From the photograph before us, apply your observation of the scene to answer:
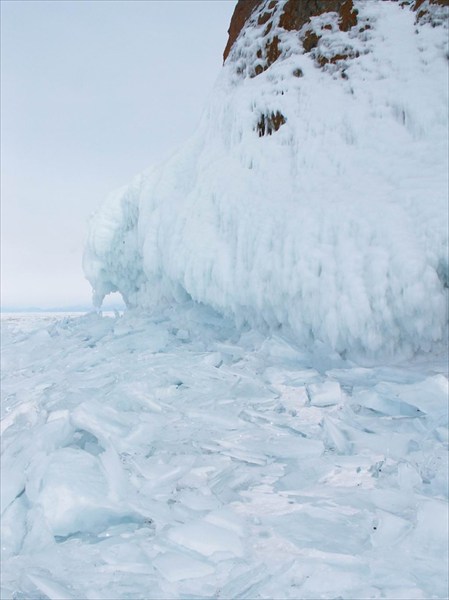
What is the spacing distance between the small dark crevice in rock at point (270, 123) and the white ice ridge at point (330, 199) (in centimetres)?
7

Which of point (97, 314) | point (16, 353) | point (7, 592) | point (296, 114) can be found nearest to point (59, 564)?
point (7, 592)

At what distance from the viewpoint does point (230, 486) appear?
195 cm

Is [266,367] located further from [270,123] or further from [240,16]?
[240,16]

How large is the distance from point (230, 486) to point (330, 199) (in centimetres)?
316

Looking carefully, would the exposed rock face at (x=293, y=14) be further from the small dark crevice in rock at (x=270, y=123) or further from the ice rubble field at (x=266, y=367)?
the small dark crevice in rock at (x=270, y=123)

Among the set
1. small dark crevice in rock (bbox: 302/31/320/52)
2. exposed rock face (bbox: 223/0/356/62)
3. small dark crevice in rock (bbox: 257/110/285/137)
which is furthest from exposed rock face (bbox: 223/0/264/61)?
small dark crevice in rock (bbox: 257/110/285/137)

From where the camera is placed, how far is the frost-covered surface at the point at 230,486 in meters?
1.37

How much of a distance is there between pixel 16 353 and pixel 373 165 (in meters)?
5.41

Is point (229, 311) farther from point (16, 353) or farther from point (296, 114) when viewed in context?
point (16, 353)

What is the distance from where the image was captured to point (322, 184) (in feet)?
14.6

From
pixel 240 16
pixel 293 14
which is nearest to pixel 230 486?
pixel 293 14

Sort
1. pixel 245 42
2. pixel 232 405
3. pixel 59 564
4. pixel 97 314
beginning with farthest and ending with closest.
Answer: pixel 97 314 < pixel 245 42 < pixel 232 405 < pixel 59 564

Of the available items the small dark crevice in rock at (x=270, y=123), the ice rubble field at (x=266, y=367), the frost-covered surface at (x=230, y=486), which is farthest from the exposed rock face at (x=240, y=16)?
the frost-covered surface at (x=230, y=486)

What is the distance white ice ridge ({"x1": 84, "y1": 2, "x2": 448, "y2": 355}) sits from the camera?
3.78 m
